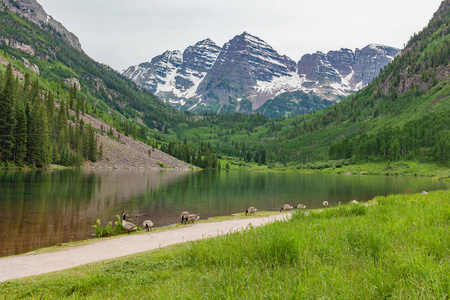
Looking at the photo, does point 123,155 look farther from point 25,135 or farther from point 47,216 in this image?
point 47,216

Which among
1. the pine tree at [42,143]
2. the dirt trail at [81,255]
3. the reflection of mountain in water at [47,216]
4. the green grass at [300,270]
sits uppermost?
the pine tree at [42,143]

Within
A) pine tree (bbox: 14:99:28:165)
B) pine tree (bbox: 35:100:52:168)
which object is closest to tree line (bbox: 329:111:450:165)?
pine tree (bbox: 35:100:52:168)

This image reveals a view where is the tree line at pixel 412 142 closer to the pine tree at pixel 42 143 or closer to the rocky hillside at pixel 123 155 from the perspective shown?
the rocky hillside at pixel 123 155

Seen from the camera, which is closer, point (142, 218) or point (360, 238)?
point (360, 238)

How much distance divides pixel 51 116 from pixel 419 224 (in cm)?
14857

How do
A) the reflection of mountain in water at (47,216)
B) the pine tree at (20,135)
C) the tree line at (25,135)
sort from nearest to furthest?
the reflection of mountain in water at (47,216), the tree line at (25,135), the pine tree at (20,135)

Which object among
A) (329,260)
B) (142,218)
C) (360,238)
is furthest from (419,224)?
(142,218)

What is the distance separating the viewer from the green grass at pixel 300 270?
163 inches

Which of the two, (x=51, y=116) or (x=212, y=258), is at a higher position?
(x=51, y=116)

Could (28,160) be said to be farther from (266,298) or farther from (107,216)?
(266,298)

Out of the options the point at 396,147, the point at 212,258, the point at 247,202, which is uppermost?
the point at 396,147

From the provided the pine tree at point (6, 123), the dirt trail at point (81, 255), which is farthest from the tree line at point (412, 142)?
the pine tree at point (6, 123)

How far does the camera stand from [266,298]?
4.06 metres

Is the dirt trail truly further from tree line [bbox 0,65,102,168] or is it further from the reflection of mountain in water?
tree line [bbox 0,65,102,168]
